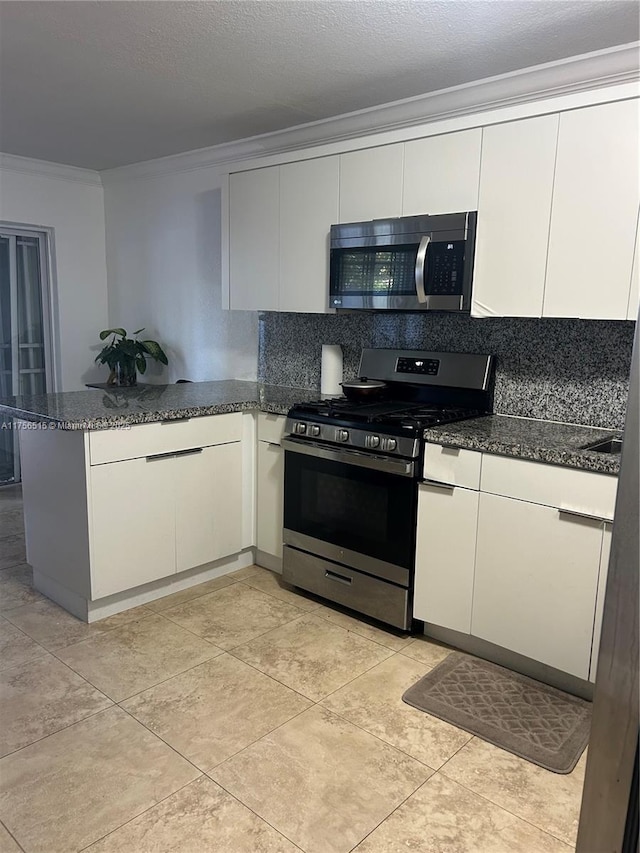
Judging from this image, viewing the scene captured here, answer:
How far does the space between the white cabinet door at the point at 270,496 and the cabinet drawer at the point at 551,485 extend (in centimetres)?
117

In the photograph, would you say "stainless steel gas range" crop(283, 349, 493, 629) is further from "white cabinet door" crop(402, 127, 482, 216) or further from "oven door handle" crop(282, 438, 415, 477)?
"white cabinet door" crop(402, 127, 482, 216)

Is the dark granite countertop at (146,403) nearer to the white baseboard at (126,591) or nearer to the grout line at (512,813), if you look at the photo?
the white baseboard at (126,591)

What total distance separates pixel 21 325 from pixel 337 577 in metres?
3.30

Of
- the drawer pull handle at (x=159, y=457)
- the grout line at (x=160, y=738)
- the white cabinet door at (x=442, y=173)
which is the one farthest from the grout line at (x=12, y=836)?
the white cabinet door at (x=442, y=173)

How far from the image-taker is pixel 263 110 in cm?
320

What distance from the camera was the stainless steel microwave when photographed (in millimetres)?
2615

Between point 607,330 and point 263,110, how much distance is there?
1.96m

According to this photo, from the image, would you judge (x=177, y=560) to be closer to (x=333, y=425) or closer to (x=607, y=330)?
(x=333, y=425)

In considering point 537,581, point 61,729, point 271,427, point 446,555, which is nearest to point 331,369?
point 271,427

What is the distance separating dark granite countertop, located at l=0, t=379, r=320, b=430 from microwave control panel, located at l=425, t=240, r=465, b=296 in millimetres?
915

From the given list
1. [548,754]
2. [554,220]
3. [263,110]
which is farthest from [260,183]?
[548,754]

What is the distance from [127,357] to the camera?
4.50m

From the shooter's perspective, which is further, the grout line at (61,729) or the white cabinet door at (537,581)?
the white cabinet door at (537,581)

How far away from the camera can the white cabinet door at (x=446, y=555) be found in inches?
98.3
